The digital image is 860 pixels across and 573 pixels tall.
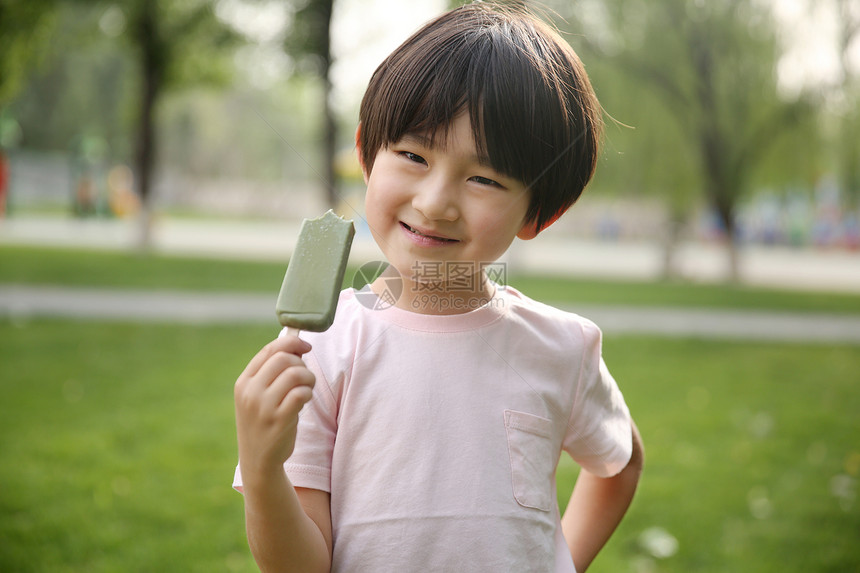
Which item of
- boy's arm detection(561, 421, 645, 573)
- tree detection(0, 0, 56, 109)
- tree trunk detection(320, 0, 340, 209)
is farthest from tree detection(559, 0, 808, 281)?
boy's arm detection(561, 421, 645, 573)

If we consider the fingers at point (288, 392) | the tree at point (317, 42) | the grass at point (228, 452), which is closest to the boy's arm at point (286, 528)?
the fingers at point (288, 392)

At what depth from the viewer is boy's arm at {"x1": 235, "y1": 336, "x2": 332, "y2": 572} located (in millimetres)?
990

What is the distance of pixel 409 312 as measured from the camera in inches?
48.6

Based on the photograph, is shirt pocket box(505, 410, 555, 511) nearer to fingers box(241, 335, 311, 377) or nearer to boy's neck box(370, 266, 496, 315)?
boy's neck box(370, 266, 496, 315)

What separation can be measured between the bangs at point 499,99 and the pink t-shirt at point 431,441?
0.83 ft

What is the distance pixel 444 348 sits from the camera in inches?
47.6

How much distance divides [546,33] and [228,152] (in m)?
45.0

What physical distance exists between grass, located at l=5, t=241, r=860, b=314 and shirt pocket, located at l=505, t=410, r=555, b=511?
719 cm

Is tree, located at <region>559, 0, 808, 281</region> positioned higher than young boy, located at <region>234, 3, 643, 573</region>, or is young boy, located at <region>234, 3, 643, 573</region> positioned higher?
tree, located at <region>559, 0, 808, 281</region>

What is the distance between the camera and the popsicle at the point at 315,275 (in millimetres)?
1043

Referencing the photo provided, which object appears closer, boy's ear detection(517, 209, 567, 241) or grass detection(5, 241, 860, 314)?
boy's ear detection(517, 209, 567, 241)

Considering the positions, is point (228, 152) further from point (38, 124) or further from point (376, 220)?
point (376, 220)

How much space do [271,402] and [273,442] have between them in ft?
0.18

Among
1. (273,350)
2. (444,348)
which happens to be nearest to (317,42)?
(444,348)
